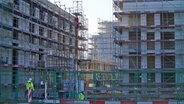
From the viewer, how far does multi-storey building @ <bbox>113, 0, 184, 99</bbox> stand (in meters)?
32.6

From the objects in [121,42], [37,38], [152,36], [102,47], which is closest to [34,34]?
[37,38]

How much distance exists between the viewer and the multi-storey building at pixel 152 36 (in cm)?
3259

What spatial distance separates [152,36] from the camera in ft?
Result: 111

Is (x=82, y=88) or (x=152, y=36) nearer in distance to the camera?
(x=82, y=88)

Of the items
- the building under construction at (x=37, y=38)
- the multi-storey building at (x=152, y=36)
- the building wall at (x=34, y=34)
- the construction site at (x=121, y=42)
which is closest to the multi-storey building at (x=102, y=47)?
the building under construction at (x=37, y=38)

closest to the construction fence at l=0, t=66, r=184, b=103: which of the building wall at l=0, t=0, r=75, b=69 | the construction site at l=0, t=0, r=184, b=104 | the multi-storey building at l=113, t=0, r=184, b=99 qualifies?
the construction site at l=0, t=0, r=184, b=104

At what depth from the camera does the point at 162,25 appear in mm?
32781

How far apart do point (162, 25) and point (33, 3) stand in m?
12.5

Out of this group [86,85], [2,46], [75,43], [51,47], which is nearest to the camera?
[86,85]

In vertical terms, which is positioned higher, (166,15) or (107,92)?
(166,15)

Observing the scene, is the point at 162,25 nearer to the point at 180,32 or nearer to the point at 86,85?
the point at 180,32

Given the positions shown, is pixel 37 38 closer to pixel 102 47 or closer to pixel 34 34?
pixel 34 34

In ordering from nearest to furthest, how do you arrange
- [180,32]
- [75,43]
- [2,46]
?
[2,46]
[180,32]
[75,43]

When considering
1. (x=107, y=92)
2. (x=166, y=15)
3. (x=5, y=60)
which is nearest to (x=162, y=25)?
(x=166, y=15)
